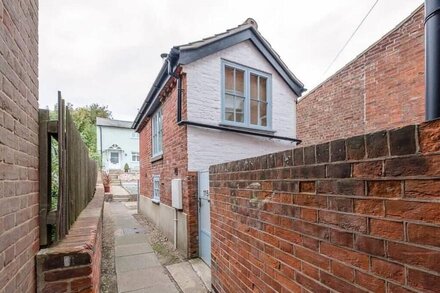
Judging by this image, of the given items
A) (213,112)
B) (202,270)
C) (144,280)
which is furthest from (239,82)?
(144,280)

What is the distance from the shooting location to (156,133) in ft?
28.8

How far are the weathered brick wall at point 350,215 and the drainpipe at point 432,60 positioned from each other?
0.45m

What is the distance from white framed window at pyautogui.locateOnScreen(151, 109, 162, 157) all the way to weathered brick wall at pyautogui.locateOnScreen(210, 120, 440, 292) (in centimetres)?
617

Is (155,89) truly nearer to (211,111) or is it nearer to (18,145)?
(211,111)

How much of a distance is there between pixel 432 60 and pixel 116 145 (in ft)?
113

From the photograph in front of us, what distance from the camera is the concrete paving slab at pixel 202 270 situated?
4.25m

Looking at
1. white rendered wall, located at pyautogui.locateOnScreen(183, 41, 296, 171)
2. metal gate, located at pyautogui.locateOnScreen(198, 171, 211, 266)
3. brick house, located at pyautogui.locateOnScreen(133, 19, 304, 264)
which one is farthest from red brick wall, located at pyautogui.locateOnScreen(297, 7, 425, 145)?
metal gate, located at pyautogui.locateOnScreen(198, 171, 211, 266)

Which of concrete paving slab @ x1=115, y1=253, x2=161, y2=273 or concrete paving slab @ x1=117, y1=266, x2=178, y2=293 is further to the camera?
concrete paving slab @ x1=115, y1=253, x2=161, y2=273

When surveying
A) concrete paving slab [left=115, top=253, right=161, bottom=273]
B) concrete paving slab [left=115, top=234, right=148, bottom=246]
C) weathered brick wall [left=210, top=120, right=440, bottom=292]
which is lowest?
concrete paving slab [left=115, top=234, right=148, bottom=246]

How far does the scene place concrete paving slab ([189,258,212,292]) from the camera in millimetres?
4246

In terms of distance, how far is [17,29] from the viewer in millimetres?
1587

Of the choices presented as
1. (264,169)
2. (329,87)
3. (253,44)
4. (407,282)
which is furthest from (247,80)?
(407,282)

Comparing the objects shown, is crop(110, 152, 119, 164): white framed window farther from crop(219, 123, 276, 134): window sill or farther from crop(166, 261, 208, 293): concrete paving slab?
crop(166, 261, 208, 293): concrete paving slab

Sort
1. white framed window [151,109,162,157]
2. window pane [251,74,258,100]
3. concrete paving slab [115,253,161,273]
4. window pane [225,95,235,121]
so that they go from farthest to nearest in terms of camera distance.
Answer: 1. white framed window [151,109,162,157]
2. window pane [251,74,258,100]
3. window pane [225,95,235,121]
4. concrete paving slab [115,253,161,273]
